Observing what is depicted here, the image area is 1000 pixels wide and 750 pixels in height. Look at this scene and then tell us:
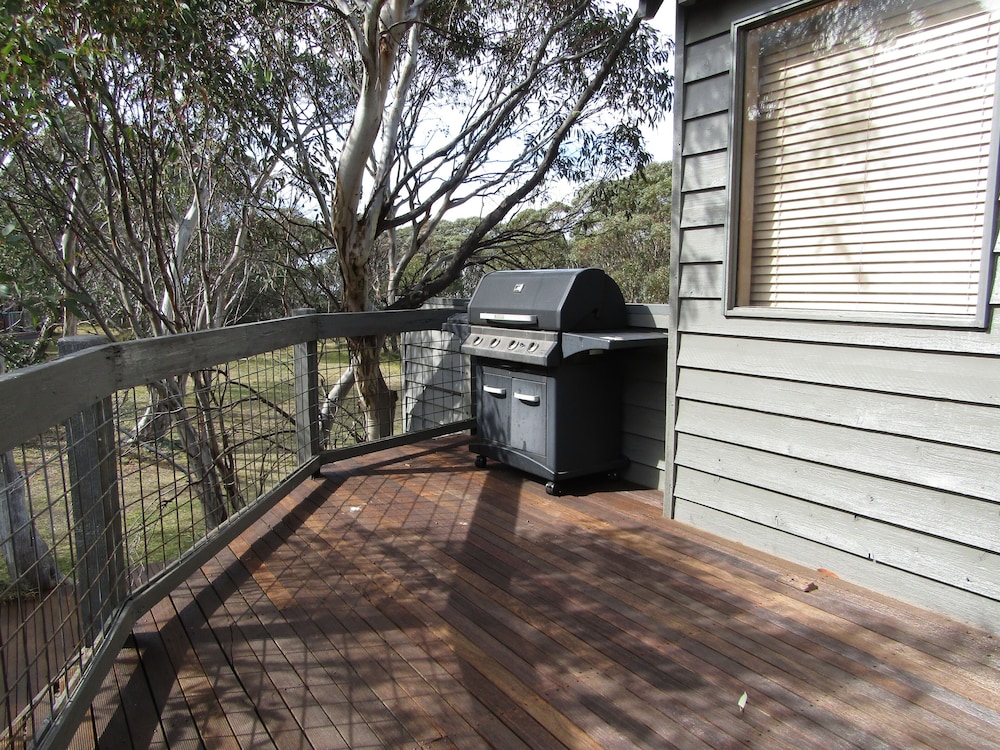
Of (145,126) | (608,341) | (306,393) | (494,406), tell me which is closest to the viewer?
(608,341)

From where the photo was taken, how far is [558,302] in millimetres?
3561

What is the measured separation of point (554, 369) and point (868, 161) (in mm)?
1695

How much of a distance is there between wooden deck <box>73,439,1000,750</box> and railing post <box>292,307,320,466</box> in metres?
0.70

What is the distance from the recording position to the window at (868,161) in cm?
233

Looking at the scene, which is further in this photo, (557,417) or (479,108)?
(479,108)

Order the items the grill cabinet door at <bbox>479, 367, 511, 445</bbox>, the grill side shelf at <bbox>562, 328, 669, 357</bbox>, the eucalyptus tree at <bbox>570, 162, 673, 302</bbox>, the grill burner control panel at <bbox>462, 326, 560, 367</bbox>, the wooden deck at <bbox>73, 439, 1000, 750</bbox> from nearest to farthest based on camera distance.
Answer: the wooden deck at <bbox>73, 439, 1000, 750</bbox>
the grill side shelf at <bbox>562, 328, 669, 357</bbox>
the grill burner control panel at <bbox>462, 326, 560, 367</bbox>
the grill cabinet door at <bbox>479, 367, 511, 445</bbox>
the eucalyptus tree at <bbox>570, 162, 673, 302</bbox>

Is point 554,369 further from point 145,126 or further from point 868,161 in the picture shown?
point 145,126

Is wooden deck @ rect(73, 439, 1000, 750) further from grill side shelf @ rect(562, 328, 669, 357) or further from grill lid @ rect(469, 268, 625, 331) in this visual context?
grill lid @ rect(469, 268, 625, 331)

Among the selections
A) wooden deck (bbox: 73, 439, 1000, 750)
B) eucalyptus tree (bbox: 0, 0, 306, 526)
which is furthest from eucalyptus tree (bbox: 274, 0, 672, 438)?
wooden deck (bbox: 73, 439, 1000, 750)

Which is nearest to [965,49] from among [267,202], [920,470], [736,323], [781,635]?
[736,323]

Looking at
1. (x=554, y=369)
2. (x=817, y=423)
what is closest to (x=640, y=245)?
(x=554, y=369)

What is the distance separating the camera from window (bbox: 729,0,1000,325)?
2332 millimetres

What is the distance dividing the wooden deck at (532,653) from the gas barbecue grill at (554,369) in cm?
62

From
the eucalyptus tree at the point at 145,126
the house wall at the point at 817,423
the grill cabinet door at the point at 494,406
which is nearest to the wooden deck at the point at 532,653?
the house wall at the point at 817,423
